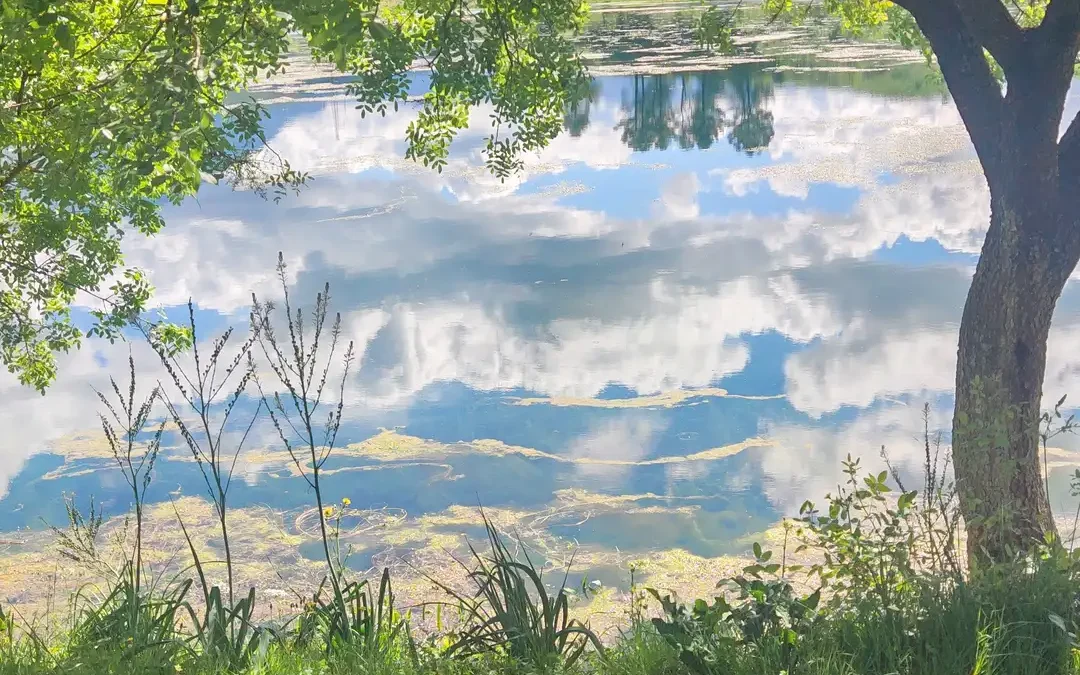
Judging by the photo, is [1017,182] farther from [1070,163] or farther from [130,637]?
[130,637]

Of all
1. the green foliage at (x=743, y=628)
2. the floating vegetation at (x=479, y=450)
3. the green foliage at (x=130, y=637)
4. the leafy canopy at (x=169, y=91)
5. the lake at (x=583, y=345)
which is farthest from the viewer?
the floating vegetation at (x=479, y=450)

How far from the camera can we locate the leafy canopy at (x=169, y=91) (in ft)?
10.6

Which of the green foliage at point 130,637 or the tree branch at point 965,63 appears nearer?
the green foliage at point 130,637

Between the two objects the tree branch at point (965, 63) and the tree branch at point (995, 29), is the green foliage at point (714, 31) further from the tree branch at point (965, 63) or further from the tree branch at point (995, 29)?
the tree branch at point (995, 29)

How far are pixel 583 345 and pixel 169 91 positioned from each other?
7.10 metres

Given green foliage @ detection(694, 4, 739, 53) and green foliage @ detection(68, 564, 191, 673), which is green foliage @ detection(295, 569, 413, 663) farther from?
green foliage @ detection(694, 4, 739, 53)

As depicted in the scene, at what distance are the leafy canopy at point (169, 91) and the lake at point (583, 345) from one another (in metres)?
1.86

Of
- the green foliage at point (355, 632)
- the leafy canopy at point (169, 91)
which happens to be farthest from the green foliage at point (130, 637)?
the leafy canopy at point (169, 91)

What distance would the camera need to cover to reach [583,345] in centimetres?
1003

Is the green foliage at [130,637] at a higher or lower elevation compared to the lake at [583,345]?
higher

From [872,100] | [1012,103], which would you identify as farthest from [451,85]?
[872,100]

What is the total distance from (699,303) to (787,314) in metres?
0.91

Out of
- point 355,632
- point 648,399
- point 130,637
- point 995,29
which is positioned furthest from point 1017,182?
point 648,399

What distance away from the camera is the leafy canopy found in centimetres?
322
